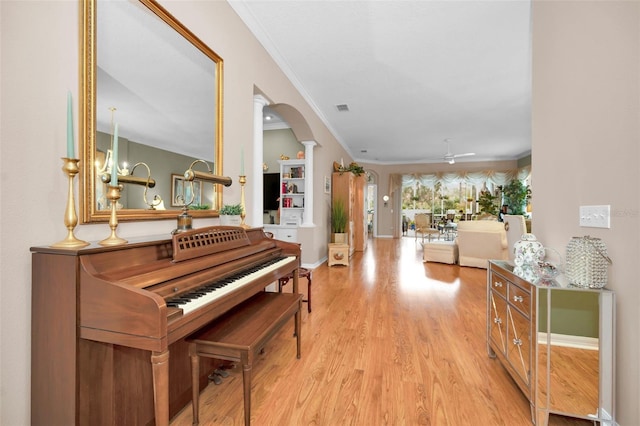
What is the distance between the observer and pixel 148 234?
160 centimetres

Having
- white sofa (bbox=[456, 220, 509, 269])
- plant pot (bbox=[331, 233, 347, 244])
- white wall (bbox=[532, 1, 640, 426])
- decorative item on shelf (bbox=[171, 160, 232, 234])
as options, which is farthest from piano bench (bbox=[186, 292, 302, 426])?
white sofa (bbox=[456, 220, 509, 269])

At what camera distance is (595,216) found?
147 centimetres

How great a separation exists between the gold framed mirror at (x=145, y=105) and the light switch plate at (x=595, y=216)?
2329 millimetres

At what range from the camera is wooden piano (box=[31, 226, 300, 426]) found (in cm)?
95

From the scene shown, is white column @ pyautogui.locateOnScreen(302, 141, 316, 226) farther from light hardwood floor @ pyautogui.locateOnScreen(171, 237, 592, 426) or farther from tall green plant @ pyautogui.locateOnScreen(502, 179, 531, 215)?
Answer: tall green plant @ pyautogui.locateOnScreen(502, 179, 531, 215)

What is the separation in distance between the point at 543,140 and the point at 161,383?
2.67 m

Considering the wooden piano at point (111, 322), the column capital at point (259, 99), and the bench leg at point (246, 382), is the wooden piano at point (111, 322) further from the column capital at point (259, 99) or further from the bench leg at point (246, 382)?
the column capital at point (259, 99)

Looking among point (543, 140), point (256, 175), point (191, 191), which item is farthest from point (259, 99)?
point (543, 140)

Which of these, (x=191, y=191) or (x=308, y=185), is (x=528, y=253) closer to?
(x=191, y=191)

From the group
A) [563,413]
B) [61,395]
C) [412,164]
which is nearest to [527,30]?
[563,413]

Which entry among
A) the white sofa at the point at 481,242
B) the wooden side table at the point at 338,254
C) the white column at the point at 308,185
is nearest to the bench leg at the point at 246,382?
the white column at the point at 308,185

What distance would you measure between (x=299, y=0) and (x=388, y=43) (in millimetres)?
1170

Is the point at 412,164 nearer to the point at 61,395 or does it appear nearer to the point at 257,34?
the point at 257,34

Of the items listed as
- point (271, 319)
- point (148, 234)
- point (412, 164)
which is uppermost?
point (412, 164)
